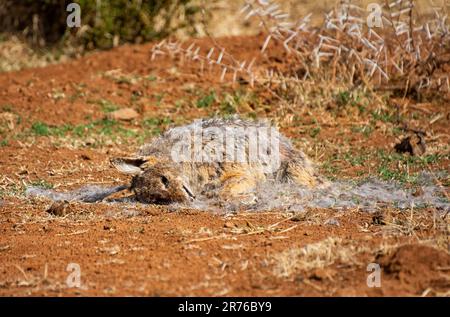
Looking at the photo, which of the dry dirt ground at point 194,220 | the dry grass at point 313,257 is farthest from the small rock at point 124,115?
the dry grass at point 313,257

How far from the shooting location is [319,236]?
5.46m

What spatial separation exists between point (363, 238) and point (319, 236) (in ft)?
1.11

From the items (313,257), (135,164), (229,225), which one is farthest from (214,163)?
(313,257)

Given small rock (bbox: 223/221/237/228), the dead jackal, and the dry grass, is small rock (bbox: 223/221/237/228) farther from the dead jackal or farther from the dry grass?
the dry grass

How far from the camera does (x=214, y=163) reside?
650 centimetres

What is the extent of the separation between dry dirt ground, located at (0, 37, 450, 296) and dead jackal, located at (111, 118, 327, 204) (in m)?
0.22

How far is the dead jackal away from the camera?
20.5ft

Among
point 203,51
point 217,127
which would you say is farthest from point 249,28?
point 217,127

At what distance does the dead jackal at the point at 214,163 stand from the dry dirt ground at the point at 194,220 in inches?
8.7

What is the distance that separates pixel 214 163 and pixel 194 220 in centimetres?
70

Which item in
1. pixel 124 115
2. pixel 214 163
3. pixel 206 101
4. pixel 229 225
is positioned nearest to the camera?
pixel 229 225

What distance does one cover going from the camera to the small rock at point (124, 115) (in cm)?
991

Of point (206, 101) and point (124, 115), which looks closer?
point (124, 115)

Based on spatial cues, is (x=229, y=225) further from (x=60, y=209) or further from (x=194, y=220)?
(x=60, y=209)
